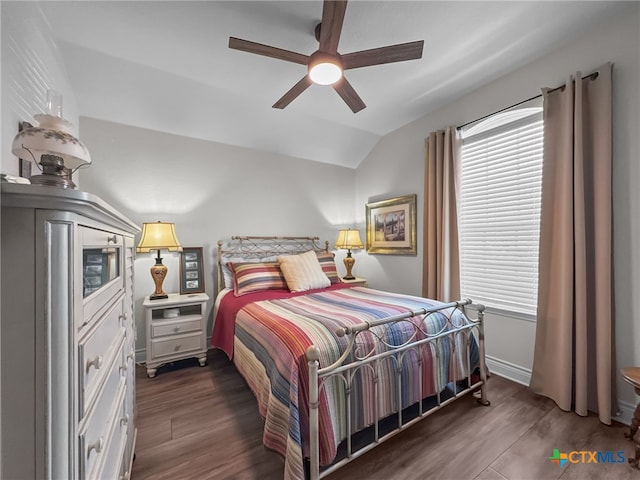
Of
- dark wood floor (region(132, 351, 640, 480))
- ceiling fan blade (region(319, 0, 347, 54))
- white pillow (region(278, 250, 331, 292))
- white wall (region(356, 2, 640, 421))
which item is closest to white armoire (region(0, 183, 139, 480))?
dark wood floor (region(132, 351, 640, 480))

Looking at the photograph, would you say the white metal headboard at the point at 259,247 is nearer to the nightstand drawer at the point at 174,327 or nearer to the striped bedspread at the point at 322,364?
the nightstand drawer at the point at 174,327

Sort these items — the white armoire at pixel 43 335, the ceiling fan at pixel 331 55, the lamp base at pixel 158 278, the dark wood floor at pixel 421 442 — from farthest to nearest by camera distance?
the lamp base at pixel 158 278 < the ceiling fan at pixel 331 55 < the dark wood floor at pixel 421 442 < the white armoire at pixel 43 335

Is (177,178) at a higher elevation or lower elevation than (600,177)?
higher

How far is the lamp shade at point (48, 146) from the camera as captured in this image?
0.83 metres

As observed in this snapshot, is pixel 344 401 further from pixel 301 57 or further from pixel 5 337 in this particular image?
pixel 301 57

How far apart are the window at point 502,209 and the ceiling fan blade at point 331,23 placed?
1859 millimetres

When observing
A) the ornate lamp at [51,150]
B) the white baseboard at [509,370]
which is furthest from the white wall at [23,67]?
the white baseboard at [509,370]

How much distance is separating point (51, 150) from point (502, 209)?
309 cm

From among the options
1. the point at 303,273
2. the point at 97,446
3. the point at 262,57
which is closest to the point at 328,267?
the point at 303,273

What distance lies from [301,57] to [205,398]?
8.67ft

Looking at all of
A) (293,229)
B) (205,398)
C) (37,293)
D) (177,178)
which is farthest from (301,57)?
(205,398)

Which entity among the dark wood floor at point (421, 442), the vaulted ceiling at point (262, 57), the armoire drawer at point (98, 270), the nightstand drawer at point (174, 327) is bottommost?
the dark wood floor at point (421, 442)

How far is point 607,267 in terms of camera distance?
5.91 ft

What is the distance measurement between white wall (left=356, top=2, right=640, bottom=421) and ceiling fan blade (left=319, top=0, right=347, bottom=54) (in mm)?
1846
